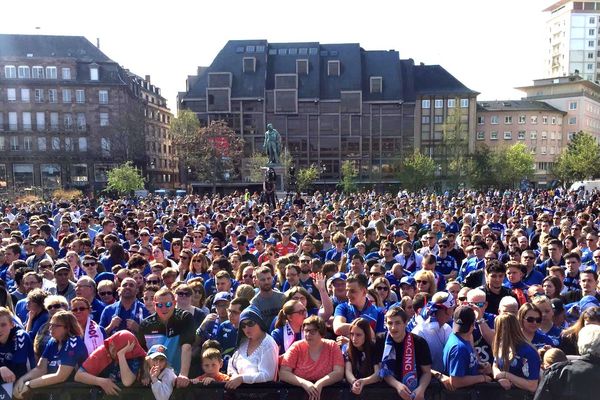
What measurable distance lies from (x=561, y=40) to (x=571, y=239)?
116579 mm

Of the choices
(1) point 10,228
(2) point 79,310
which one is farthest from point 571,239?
(1) point 10,228

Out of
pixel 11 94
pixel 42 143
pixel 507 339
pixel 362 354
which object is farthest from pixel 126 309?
pixel 11 94

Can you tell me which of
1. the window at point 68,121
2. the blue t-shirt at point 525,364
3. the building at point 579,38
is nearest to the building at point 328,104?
the window at point 68,121

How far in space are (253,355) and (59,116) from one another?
6689cm

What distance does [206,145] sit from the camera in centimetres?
5844

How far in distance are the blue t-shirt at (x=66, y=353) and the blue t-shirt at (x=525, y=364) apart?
12.2ft

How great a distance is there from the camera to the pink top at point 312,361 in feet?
14.8

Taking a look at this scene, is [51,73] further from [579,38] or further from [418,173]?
[579,38]

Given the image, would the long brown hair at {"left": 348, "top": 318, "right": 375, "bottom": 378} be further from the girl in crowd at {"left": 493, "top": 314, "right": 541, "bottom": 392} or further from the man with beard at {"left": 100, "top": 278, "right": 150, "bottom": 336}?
the man with beard at {"left": 100, "top": 278, "right": 150, "bottom": 336}

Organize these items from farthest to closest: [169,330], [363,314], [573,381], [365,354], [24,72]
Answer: [24,72], [363,314], [169,330], [365,354], [573,381]

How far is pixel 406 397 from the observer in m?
4.25

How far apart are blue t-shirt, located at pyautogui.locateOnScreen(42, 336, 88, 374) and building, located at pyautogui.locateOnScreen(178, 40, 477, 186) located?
58623mm

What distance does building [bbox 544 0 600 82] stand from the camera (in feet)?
339

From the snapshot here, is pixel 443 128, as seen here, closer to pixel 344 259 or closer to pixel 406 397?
pixel 344 259
